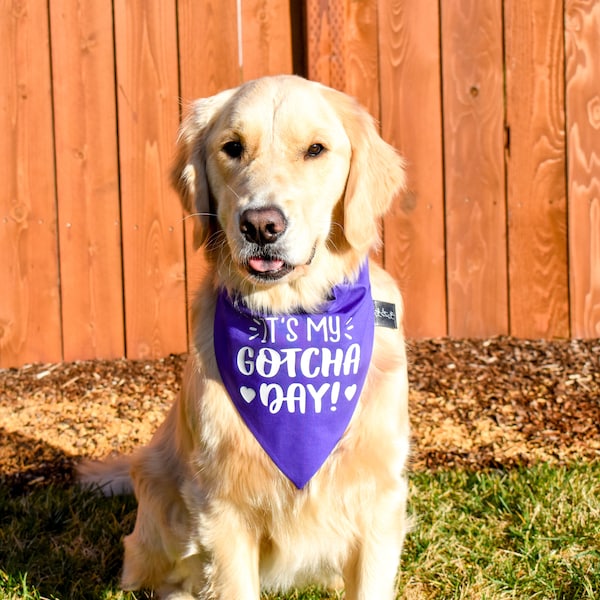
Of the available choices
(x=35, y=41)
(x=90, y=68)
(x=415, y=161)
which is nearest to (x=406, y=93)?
(x=415, y=161)

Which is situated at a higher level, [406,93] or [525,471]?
[406,93]

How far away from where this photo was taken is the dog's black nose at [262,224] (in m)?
2.14

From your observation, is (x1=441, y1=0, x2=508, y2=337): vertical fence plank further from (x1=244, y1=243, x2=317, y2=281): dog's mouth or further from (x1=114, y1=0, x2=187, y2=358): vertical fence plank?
(x1=244, y1=243, x2=317, y2=281): dog's mouth

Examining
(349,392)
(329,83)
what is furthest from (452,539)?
(329,83)

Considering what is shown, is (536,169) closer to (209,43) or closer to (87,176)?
(209,43)

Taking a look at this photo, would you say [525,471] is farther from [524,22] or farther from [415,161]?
[524,22]

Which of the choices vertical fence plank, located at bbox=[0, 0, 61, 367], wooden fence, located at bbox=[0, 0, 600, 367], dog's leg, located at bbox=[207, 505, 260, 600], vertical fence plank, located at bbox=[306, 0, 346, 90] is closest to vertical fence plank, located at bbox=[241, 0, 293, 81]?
wooden fence, located at bbox=[0, 0, 600, 367]

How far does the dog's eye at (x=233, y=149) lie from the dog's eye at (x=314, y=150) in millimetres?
200

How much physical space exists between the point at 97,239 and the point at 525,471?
2512 mm

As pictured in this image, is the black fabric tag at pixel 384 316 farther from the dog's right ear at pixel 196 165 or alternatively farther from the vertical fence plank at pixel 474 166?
the vertical fence plank at pixel 474 166

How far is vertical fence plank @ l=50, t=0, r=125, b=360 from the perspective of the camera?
13.9ft

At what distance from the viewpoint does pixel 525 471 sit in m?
3.23

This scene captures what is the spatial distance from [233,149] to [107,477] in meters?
1.48

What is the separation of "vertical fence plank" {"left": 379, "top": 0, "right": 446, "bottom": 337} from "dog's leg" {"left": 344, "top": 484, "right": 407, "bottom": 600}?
7.34 feet
